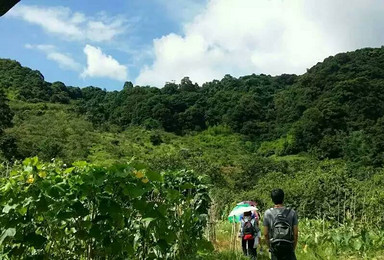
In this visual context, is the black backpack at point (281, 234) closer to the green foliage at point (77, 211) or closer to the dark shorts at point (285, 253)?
the dark shorts at point (285, 253)

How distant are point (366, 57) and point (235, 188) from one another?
42568 millimetres

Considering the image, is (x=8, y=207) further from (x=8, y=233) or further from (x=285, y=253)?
(x=285, y=253)

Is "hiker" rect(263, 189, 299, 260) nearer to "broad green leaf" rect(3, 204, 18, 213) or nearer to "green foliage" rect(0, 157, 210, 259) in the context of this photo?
"green foliage" rect(0, 157, 210, 259)

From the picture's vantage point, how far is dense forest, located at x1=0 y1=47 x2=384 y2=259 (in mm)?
40688

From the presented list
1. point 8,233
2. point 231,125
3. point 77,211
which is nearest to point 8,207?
point 8,233

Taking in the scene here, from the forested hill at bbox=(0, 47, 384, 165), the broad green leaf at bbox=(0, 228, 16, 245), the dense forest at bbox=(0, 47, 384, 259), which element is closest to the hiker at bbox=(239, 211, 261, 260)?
the broad green leaf at bbox=(0, 228, 16, 245)

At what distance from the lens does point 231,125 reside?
74875mm

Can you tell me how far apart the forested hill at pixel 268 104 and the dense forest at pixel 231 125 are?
0.53 feet

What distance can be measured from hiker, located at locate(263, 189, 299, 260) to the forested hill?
46510 millimetres

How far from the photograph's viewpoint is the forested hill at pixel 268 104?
59.4m

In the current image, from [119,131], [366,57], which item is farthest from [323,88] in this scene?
[119,131]

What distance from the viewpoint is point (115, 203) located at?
2.95 meters

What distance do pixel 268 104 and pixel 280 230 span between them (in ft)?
240

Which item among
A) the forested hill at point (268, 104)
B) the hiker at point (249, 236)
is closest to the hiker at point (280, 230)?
the hiker at point (249, 236)
